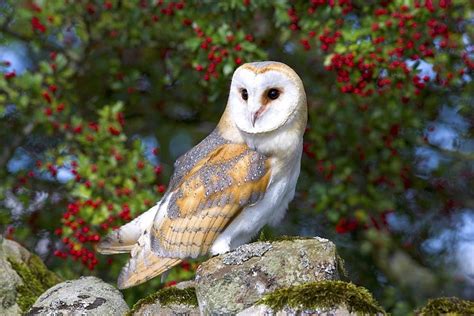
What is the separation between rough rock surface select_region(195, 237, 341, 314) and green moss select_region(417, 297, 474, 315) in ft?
1.02

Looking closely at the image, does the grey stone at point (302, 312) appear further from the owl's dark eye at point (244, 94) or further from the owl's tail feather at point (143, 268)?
the owl's dark eye at point (244, 94)

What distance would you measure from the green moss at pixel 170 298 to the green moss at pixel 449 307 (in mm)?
832

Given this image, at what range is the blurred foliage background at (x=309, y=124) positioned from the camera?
4.20 meters

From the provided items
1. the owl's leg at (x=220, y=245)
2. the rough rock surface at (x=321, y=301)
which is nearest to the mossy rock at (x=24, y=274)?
the owl's leg at (x=220, y=245)

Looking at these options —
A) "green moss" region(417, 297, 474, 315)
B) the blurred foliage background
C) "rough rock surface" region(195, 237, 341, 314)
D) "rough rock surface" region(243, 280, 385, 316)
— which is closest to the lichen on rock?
"rough rock surface" region(195, 237, 341, 314)

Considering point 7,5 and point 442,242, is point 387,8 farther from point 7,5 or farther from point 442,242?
point 7,5

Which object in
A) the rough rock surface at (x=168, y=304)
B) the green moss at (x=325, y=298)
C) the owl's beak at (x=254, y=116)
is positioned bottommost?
the rough rock surface at (x=168, y=304)

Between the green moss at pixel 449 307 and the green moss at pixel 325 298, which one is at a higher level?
the green moss at pixel 325 298

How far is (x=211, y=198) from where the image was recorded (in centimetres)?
296

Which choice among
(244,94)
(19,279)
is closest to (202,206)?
(244,94)

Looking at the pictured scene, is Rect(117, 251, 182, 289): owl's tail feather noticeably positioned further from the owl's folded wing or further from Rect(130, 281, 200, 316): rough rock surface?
Rect(130, 281, 200, 316): rough rock surface

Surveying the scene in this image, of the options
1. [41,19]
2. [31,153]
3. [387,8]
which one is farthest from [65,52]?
[387,8]

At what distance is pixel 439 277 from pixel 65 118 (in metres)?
2.40

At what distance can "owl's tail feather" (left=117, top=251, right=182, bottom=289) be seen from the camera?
9.80 ft
